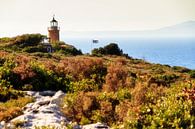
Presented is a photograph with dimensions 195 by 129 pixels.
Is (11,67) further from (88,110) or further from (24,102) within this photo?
(88,110)

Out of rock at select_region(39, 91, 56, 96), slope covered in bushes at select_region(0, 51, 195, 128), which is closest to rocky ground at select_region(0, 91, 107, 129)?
slope covered in bushes at select_region(0, 51, 195, 128)

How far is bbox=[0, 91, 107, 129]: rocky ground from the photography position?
34.7 feet

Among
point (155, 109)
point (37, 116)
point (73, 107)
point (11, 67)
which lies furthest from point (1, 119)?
point (11, 67)

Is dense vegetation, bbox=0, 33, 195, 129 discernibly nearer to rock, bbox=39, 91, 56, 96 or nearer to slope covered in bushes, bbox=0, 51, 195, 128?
slope covered in bushes, bbox=0, 51, 195, 128

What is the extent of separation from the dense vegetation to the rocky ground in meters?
0.36

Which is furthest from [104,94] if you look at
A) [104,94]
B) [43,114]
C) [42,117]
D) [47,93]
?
[47,93]

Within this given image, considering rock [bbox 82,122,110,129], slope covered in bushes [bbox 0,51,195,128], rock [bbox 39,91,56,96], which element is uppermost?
slope covered in bushes [bbox 0,51,195,128]

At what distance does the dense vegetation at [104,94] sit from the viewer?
948 centimetres

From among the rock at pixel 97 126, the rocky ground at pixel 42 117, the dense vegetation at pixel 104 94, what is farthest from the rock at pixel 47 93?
the rock at pixel 97 126

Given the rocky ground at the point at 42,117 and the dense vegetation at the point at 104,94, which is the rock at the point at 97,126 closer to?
the rocky ground at the point at 42,117

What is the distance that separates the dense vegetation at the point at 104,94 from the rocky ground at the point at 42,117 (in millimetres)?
359

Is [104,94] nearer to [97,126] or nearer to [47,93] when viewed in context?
[97,126]

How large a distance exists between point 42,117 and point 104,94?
2.04m

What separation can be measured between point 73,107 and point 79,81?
4050 mm
